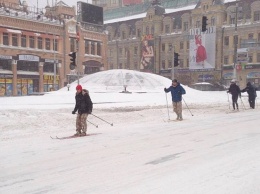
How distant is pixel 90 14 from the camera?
58.4 metres

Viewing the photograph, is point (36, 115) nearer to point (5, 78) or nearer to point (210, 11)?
point (5, 78)

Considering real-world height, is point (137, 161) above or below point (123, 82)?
below

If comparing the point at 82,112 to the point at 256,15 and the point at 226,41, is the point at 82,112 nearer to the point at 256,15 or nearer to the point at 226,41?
the point at 256,15

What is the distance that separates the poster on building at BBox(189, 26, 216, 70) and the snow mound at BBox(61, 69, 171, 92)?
2225cm

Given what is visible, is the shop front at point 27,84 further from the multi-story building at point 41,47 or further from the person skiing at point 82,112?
the person skiing at point 82,112

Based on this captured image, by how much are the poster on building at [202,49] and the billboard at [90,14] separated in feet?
53.0

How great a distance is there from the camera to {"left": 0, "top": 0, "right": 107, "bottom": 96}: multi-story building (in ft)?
146

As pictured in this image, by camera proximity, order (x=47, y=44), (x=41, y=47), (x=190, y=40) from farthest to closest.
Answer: (x=190, y=40) < (x=47, y=44) < (x=41, y=47)

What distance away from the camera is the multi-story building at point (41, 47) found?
44.6 meters

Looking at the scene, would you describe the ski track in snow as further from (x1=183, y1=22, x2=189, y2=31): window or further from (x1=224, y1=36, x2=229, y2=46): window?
(x1=183, y1=22, x2=189, y2=31): window

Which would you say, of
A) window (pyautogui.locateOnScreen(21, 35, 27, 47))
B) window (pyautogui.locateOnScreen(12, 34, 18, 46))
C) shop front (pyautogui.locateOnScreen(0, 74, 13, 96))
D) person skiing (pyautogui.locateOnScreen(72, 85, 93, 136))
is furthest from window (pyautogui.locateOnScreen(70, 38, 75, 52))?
person skiing (pyautogui.locateOnScreen(72, 85, 93, 136))

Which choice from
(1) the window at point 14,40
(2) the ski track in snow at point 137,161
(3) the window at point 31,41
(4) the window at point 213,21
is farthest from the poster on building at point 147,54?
(2) the ski track in snow at point 137,161

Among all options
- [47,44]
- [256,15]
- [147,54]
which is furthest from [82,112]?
[147,54]

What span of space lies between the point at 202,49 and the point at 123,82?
2642 centimetres
